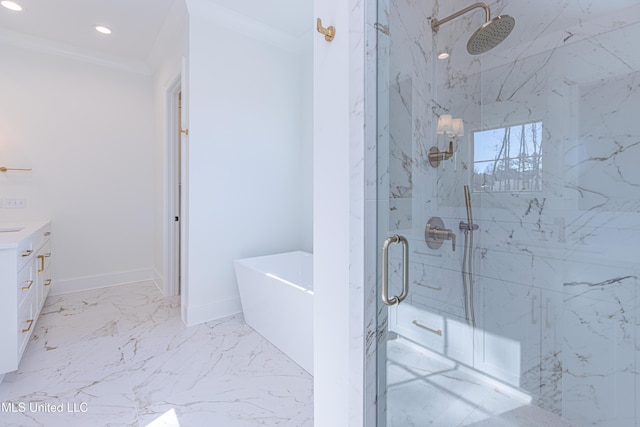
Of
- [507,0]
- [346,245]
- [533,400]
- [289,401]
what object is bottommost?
[289,401]

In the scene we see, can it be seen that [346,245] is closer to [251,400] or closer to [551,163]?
[551,163]

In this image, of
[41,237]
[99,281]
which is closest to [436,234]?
[41,237]

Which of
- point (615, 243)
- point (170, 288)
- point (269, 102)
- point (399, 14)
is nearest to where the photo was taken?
point (615, 243)

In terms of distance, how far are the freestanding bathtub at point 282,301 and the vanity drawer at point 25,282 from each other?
139cm

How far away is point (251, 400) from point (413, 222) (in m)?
1.39

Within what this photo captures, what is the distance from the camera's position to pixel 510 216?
1188mm

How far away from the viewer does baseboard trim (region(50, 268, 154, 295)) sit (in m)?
3.52

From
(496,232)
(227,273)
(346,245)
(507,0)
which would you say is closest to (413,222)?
(346,245)

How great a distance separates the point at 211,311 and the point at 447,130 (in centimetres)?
250

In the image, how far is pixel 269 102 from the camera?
315 centimetres

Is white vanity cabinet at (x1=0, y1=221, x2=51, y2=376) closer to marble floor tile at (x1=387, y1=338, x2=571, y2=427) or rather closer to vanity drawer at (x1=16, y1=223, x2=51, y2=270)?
vanity drawer at (x1=16, y1=223, x2=51, y2=270)

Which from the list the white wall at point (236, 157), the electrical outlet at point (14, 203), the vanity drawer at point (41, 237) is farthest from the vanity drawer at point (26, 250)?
the electrical outlet at point (14, 203)

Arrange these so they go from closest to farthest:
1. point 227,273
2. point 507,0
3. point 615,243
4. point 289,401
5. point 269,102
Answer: point 615,243
point 507,0
point 289,401
point 227,273
point 269,102

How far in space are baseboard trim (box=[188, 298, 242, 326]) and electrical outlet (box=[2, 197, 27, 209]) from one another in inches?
87.4
